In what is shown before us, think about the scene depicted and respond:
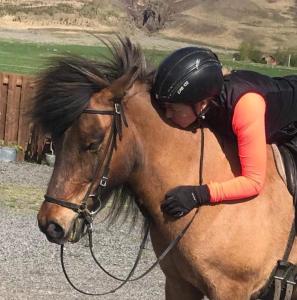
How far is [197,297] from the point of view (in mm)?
3549

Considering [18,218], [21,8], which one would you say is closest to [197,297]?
[18,218]

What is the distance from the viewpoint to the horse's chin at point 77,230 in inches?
121

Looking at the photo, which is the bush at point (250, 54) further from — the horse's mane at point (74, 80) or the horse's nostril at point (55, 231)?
the horse's nostril at point (55, 231)

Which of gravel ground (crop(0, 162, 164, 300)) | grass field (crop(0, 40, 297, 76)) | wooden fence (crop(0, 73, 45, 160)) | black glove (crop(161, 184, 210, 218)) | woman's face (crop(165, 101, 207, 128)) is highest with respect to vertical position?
woman's face (crop(165, 101, 207, 128))

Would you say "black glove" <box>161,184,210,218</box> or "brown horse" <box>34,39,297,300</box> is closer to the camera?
"brown horse" <box>34,39,297,300</box>

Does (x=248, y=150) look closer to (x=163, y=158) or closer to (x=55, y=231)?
(x=163, y=158)

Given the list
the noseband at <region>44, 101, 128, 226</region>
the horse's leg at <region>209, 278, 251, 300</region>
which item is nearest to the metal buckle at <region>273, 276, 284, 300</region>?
the horse's leg at <region>209, 278, 251, 300</region>

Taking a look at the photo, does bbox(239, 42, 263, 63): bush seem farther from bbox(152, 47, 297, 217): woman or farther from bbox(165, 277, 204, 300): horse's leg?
bbox(152, 47, 297, 217): woman

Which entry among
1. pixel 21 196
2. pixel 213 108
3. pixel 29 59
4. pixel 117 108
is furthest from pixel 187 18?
pixel 117 108

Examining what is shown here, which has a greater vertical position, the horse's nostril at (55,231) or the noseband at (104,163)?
the noseband at (104,163)

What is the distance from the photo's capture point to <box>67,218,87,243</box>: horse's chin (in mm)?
3062

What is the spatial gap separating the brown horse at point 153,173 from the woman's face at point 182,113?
5 cm

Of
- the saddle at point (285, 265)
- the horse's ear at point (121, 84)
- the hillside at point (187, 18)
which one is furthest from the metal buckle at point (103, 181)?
the hillside at point (187, 18)

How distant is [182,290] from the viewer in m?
3.50
